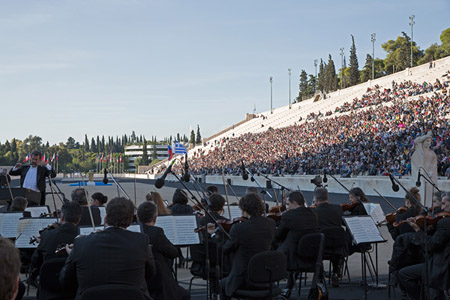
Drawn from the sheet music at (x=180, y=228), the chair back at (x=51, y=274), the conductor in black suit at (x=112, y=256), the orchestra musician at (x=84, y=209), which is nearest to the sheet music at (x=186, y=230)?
the sheet music at (x=180, y=228)

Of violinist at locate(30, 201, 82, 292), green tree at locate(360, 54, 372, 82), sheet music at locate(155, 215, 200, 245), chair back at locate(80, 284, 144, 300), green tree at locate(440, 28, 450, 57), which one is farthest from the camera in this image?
green tree at locate(360, 54, 372, 82)

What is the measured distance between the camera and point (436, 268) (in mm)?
6652

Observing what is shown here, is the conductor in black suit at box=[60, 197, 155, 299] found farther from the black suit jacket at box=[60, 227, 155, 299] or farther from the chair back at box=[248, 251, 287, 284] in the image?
the chair back at box=[248, 251, 287, 284]

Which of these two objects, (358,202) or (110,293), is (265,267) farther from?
(358,202)

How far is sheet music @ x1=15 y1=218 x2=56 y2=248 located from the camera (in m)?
7.79

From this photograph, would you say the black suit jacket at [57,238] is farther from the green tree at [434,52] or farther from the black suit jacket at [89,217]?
the green tree at [434,52]

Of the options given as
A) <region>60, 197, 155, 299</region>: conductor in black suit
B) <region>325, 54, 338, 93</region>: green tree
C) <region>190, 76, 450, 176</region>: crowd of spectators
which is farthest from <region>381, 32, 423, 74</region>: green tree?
<region>60, 197, 155, 299</region>: conductor in black suit

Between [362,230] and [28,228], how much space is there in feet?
14.9

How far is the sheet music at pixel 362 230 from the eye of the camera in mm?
7832

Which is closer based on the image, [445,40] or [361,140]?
[361,140]

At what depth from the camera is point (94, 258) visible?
4.56 metres

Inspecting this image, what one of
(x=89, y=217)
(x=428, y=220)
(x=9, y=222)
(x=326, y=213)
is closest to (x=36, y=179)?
(x=9, y=222)

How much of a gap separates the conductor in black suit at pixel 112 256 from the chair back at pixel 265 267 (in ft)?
5.02

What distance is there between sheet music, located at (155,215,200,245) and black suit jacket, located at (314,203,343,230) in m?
2.19
